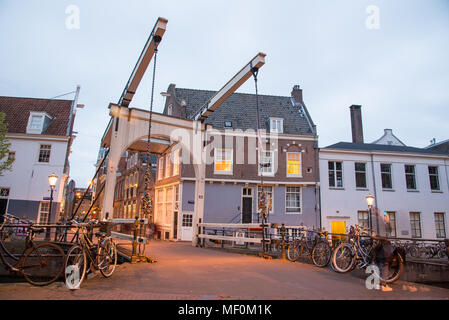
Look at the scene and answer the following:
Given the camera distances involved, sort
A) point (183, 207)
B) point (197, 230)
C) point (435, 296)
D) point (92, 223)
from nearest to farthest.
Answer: point (435, 296), point (92, 223), point (197, 230), point (183, 207)

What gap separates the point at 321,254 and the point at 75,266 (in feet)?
20.9

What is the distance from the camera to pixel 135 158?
3100cm

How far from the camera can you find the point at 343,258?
25.1 feet

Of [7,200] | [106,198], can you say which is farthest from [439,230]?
[7,200]

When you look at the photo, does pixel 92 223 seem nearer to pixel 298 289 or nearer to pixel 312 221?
pixel 298 289

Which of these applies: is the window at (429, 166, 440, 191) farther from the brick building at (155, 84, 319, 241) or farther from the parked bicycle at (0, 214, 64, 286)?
the parked bicycle at (0, 214, 64, 286)

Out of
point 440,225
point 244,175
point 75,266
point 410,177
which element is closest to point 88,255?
point 75,266

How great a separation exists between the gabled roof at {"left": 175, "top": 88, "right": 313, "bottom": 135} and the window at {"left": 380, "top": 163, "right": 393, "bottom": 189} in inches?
247

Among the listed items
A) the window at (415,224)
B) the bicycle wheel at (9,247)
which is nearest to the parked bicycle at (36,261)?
the bicycle wheel at (9,247)

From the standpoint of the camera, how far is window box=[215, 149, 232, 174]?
69.5ft
